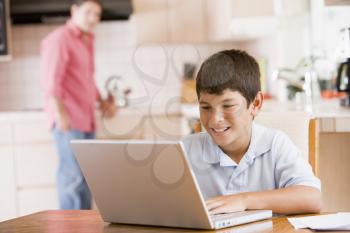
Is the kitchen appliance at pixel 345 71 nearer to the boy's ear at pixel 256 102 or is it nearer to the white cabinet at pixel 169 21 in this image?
the boy's ear at pixel 256 102

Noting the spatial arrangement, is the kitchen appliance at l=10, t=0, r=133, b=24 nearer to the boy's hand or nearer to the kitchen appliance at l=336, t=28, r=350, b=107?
the kitchen appliance at l=336, t=28, r=350, b=107

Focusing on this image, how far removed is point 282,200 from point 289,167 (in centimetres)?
18

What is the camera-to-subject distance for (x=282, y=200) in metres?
1.57

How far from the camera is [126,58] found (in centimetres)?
524

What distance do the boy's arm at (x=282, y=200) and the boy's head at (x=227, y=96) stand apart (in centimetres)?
21

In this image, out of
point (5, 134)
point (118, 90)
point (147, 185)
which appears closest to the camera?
point (147, 185)

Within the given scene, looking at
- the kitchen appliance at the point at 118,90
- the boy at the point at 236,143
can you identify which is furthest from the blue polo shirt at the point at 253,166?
the kitchen appliance at the point at 118,90

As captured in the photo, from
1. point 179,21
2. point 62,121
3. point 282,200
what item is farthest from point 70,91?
point 282,200

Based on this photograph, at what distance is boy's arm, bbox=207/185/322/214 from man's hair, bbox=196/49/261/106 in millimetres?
289

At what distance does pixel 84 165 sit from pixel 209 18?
365cm

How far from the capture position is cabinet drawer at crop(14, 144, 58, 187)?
4.56 m

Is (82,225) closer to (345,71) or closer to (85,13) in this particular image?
(345,71)

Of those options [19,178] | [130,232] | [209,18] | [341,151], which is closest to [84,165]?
[130,232]

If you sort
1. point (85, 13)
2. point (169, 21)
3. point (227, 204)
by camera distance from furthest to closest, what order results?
point (169, 21)
point (85, 13)
point (227, 204)
